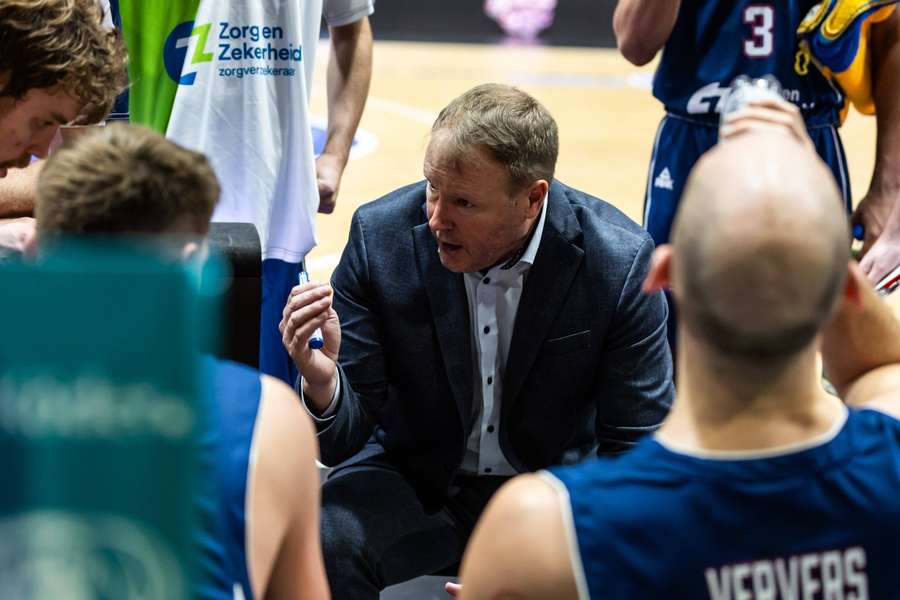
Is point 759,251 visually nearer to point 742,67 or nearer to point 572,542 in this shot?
point 572,542

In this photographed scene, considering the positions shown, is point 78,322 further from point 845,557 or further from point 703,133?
point 703,133

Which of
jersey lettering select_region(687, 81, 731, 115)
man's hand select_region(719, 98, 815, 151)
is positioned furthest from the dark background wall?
man's hand select_region(719, 98, 815, 151)

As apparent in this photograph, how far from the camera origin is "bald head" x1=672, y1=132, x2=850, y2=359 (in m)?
1.28

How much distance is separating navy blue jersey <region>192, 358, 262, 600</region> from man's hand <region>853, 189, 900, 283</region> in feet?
7.87

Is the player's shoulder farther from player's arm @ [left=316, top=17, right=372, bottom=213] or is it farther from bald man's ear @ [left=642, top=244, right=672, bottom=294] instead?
player's arm @ [left=316, top=17, right=372, bottom=213]

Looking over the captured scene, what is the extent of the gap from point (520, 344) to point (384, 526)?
19.7 inches

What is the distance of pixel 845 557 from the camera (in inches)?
54.4

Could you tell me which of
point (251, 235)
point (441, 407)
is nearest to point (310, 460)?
point (251, 235)

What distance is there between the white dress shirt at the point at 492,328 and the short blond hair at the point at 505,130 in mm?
130

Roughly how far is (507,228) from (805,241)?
5.18 ft

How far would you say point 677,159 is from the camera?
378 centimetres

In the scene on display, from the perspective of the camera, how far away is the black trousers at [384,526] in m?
2.80

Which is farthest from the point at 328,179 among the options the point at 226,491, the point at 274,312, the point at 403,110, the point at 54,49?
the point at 403,110

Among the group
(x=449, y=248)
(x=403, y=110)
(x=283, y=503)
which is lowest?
(x=403, y=110)
